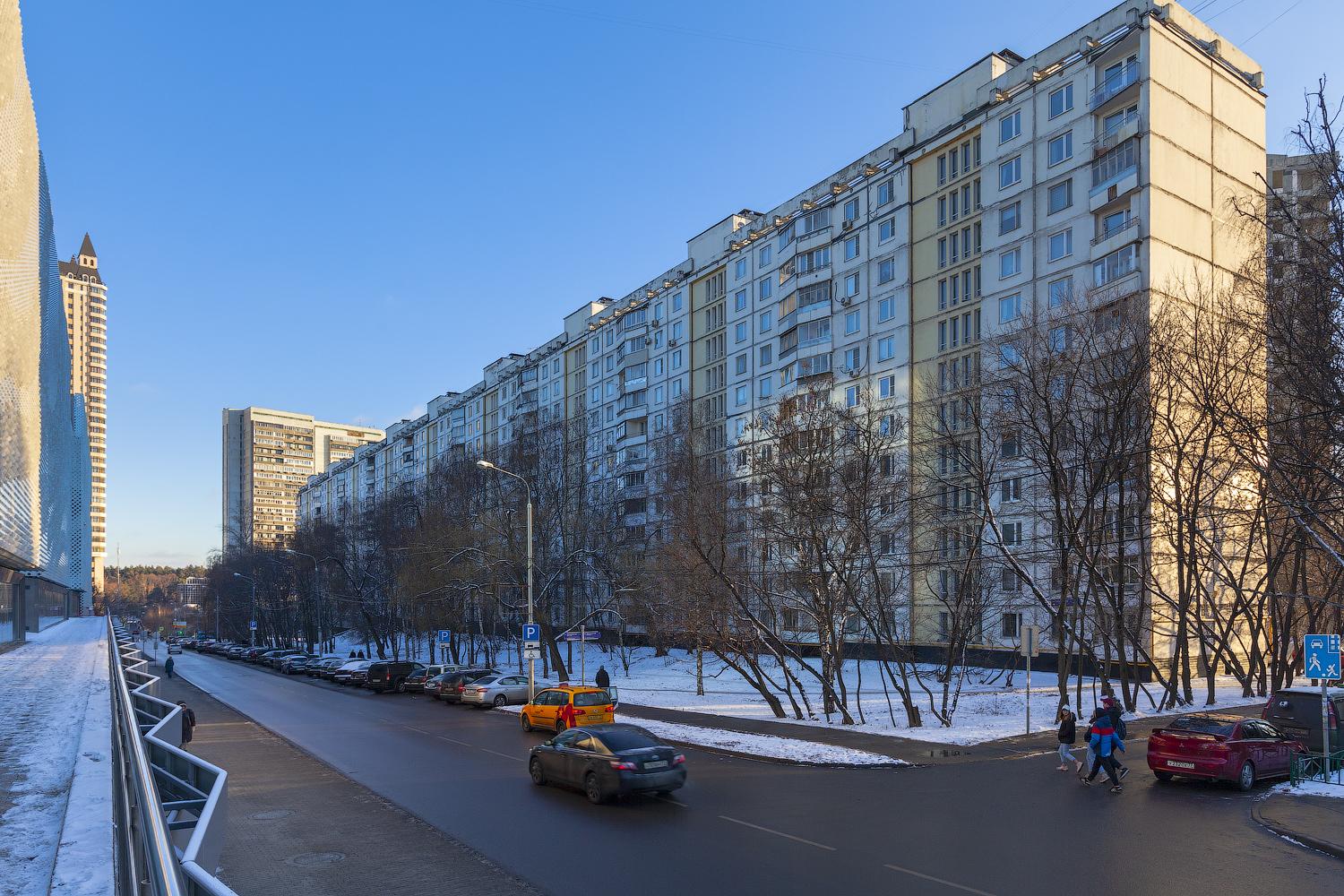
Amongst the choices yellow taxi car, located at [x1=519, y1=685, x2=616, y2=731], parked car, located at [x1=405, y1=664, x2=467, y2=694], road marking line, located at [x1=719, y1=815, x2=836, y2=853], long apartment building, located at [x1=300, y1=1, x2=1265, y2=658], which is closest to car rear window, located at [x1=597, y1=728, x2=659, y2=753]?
road marking line, located at [x1=719, y1=815, x2=836, y2=853]

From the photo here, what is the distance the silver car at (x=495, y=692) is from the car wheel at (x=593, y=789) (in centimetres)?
2128

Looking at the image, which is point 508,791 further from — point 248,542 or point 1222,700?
point 248,542

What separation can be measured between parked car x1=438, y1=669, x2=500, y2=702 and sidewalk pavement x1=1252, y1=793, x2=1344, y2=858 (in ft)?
97.0

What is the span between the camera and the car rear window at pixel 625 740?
636 inches

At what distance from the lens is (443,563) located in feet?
152

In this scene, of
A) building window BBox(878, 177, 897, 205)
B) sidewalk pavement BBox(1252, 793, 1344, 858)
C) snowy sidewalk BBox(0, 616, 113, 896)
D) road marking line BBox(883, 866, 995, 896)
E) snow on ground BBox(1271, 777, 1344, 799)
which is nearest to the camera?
snowy sidewalk BBox(0, 616, 113, 896)

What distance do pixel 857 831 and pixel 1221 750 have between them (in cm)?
824

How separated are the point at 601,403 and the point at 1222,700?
62.1 meters

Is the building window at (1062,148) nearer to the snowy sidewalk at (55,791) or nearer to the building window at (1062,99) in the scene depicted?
the building window at (1062,99)

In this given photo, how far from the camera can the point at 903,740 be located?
78.4 feet

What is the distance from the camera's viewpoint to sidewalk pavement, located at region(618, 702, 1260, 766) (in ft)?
70.7

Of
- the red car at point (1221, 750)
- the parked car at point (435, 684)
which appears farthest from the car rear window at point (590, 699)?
the parked car at point (435, 684)

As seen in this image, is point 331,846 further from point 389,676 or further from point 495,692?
point 389,676

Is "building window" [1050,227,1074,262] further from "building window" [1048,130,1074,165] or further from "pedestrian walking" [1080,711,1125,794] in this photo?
"pedestrian walking" [1080,711,1125,794]
